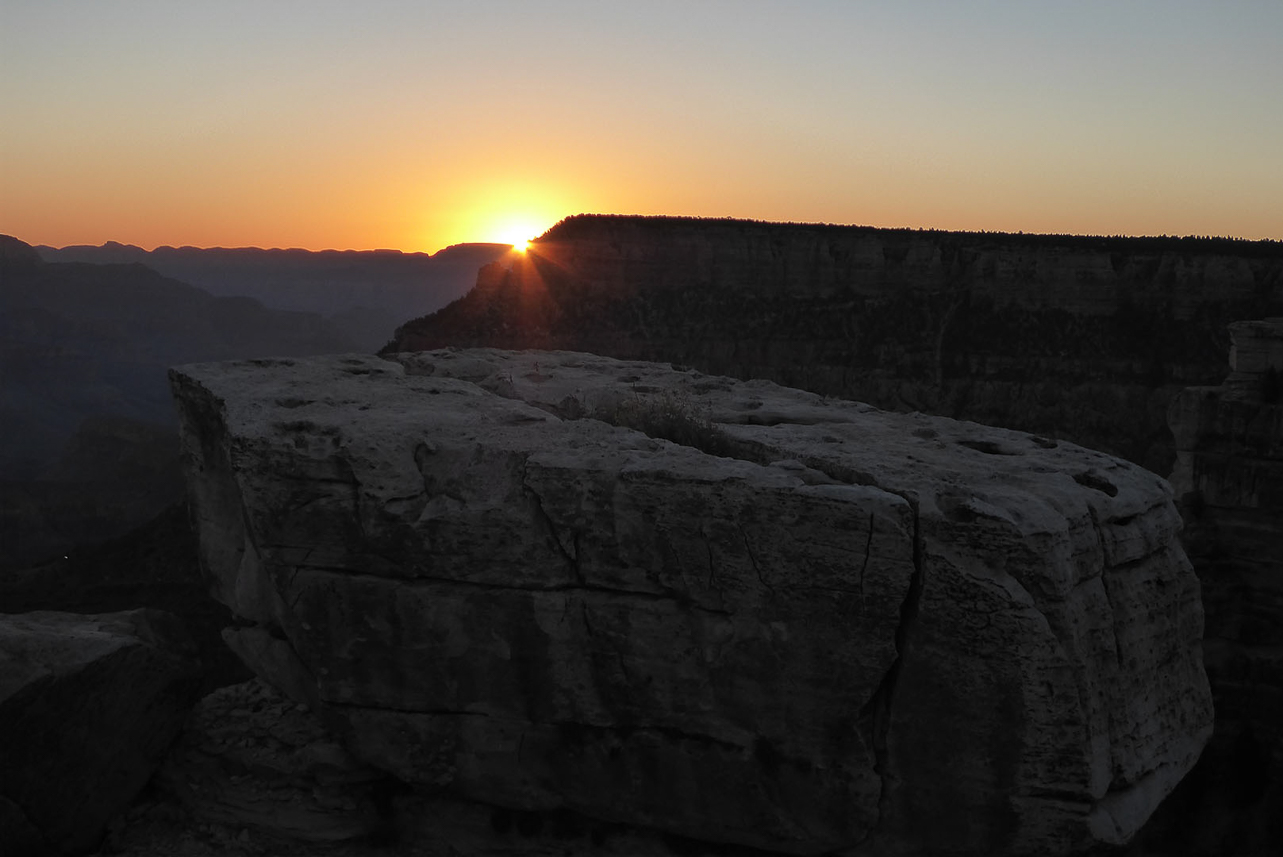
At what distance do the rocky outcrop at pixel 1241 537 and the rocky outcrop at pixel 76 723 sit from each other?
34.2ft

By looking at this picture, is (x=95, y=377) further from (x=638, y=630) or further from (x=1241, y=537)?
(x=638, y=630)

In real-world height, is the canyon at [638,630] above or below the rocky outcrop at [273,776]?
above

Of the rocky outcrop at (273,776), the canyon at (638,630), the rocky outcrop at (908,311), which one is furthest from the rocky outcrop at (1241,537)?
the rocky outcrop at (908,311)

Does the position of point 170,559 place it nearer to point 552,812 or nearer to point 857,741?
point 552,812

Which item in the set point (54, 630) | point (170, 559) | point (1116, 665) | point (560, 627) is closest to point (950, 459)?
point (1116, 665)

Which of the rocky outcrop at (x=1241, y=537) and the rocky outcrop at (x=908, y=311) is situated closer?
the rocky outcrop at (x=1241, y=537)

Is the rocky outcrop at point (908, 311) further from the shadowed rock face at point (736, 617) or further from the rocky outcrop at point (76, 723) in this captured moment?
the shadowed rock face at point (736, 617)

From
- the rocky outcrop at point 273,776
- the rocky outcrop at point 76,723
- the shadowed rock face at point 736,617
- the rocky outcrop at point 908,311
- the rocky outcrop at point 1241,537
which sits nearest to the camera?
the shadowed rock face at point 736,617

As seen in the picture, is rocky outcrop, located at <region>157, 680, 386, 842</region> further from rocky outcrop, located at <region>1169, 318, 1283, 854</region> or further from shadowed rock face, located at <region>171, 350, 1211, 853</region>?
rocky outcrop, located at <region>1169, 318, 1283, 854</region>

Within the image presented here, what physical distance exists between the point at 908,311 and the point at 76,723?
34.0 m

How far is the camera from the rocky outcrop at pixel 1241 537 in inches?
485

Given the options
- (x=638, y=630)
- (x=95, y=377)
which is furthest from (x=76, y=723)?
(x=95, y=377)

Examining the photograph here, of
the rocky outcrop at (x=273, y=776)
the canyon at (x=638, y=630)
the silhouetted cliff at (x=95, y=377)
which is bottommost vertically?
the silhouetted cliff at (x=95, y=377)

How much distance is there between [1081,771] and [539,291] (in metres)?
33.4
